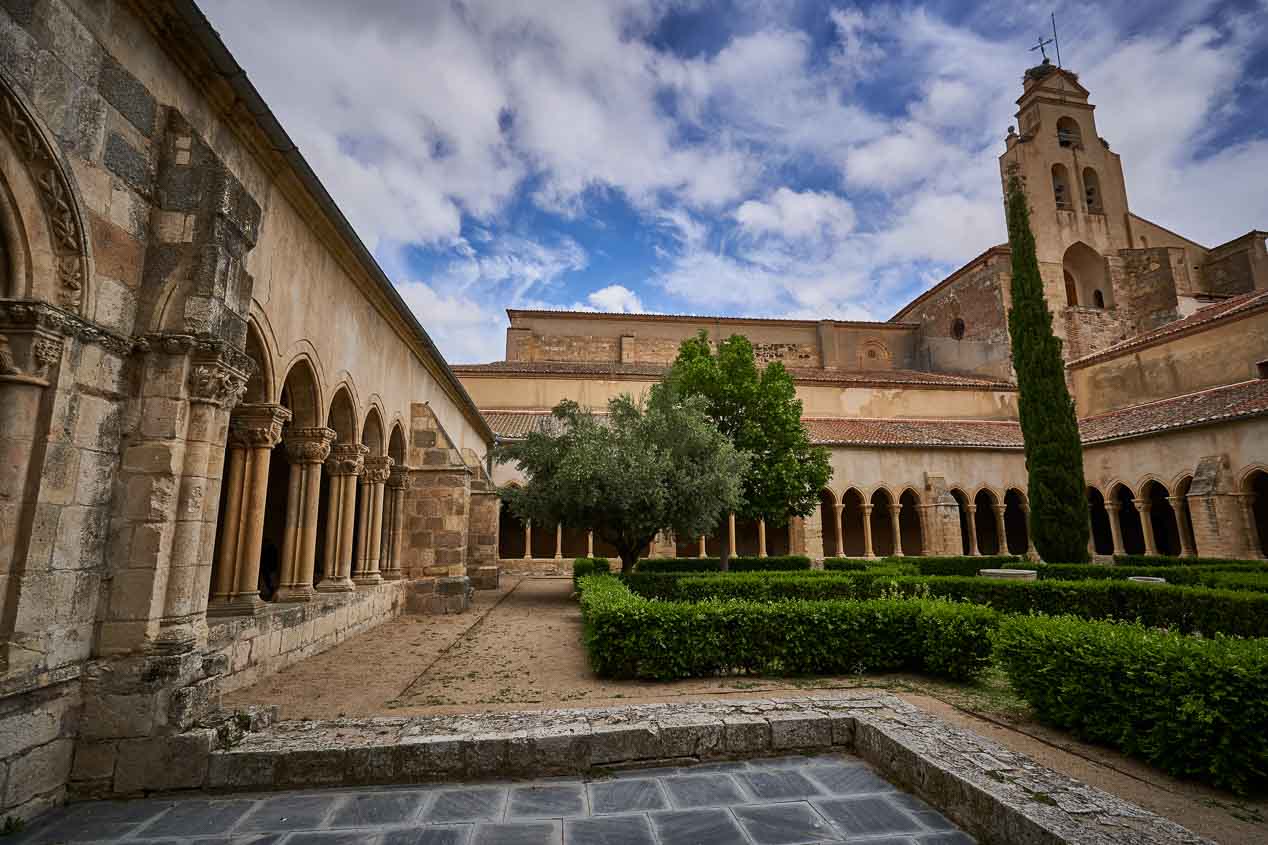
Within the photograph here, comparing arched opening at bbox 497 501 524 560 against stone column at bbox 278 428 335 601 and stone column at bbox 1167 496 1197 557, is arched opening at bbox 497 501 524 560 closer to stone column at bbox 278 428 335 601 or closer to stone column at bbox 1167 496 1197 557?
stone column at bbox 278 428 335 601

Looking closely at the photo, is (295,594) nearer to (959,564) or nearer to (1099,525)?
(959,564)

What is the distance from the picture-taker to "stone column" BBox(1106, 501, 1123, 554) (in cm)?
1875

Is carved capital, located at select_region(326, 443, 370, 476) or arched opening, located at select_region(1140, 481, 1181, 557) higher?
carved capital, located at select_region(326, 443, 370, 476)

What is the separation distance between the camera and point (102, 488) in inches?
145

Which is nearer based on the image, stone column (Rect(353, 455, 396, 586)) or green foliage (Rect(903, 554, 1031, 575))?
stone column (Rect(353, 455, 396, 586))

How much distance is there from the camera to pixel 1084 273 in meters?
27.8

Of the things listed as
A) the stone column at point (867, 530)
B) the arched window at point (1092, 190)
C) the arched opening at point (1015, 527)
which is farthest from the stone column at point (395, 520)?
the arched window at point (1092, 190)

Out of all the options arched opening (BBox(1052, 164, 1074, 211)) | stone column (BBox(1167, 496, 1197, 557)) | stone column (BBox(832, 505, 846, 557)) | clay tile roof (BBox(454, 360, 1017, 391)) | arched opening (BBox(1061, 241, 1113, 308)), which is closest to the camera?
stone column (BBox(1167, 496, 1197, 557))

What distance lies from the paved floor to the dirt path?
1.40 meters

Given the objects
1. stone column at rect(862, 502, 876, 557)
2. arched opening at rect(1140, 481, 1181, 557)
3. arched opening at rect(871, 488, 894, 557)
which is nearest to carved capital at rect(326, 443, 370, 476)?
stone column at rect(862, 502, 876, 557)

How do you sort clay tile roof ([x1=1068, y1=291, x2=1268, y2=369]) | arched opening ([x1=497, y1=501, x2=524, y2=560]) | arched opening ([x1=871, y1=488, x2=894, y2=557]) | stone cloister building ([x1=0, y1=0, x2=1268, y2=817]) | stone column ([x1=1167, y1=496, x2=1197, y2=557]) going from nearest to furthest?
stone cloister building ([x1=0, y1=0, x2=1268, y2=817]), stone column ([x1=1167, y1=496, x2=1197, y2=557]), clay tile roof ([x1=1068, y1=291, x2=1268, y2=369]), arched opening ([x1=497, y1=501, x2=524, y2=560]), arched opening ([x1=871, y1=488, x2=894, y2=557])

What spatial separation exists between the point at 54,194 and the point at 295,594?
17.1 feet

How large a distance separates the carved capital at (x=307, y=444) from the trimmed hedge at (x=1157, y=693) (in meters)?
7.38

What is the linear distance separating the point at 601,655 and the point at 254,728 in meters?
3.16
